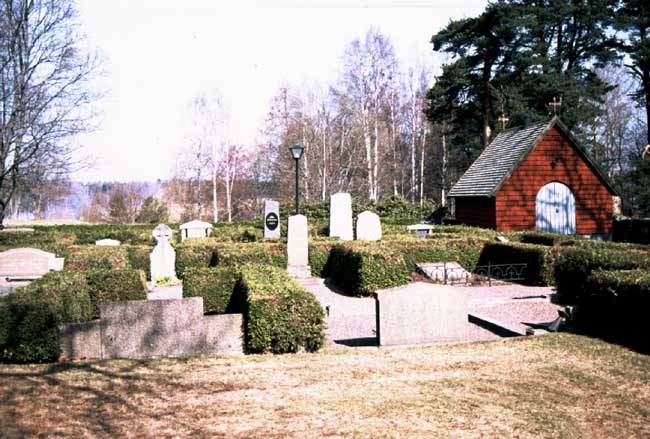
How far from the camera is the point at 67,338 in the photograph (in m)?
8.80

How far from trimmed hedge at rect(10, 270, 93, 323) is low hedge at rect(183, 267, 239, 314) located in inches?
88.7

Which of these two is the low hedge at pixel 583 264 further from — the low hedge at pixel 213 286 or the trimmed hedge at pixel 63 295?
the trimmed hedge at pixel 63 295

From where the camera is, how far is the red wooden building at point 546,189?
1038 inches

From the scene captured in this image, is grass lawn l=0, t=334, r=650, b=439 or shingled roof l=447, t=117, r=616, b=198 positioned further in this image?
shingled roof l=447, t=117, r=616, b=198

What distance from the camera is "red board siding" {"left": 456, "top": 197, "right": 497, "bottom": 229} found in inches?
1051

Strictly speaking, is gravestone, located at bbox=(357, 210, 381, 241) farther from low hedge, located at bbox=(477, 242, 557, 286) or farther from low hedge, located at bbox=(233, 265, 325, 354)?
low hedge, located at bbox=(233, 265, 325, 354)

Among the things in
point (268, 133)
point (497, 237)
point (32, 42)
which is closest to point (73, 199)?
point (268, 133)

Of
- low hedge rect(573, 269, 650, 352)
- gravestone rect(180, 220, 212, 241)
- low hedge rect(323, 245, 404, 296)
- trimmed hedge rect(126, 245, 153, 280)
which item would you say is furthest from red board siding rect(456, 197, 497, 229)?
low hedge rect(573, 269, 650, 352)

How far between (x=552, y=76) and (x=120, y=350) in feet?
113

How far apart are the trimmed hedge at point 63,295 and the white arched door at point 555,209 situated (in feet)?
69.4

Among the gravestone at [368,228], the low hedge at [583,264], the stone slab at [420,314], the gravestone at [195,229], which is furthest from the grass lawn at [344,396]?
the gravestone at [195,229]

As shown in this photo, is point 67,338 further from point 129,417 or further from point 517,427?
point 517,427

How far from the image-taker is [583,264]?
14188 mm

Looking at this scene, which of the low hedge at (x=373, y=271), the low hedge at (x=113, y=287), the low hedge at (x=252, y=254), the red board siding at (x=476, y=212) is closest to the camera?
the low hedge at (x=113, y=287)
